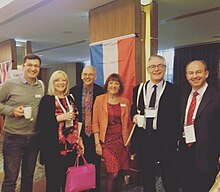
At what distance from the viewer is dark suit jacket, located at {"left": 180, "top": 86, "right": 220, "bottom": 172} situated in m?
2.06

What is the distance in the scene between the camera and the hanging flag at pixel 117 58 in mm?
3564

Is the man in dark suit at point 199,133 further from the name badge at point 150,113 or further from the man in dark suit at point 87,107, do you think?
the man in dark suit at point 87,107

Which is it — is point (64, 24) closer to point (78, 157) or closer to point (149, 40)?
point (149, 40)

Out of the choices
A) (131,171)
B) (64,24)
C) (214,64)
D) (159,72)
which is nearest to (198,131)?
(159,72)

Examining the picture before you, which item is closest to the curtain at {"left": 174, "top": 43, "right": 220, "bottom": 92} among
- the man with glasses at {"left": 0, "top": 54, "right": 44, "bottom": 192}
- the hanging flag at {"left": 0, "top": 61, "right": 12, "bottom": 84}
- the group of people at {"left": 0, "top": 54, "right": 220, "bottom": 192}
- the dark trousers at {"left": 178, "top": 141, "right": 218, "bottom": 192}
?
the hanging flag at {"left": 0, "top": 61, "right": 12, "bottom": 84}

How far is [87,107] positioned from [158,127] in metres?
0.81

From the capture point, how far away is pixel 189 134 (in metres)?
2.14

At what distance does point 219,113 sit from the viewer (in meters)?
2.05

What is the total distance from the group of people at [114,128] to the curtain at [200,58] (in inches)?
212

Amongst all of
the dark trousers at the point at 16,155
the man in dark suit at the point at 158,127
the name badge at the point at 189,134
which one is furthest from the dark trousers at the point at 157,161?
the dark trousers at the point at 16,155

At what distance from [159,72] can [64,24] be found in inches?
142

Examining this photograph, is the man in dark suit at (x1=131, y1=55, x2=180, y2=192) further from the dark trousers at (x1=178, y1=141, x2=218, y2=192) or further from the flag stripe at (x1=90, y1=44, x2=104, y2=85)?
the flag stripe at (x1=90, y1=44, x2=104, y2=85)

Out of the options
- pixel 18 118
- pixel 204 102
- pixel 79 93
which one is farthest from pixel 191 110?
pixel 18 118

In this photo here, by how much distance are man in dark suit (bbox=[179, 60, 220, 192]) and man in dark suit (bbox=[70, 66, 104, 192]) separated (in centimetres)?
93
